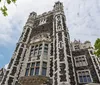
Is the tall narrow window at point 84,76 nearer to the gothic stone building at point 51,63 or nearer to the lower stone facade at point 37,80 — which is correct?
the gothic stone building at point 51,63

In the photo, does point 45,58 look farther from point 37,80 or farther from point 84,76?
point 84,76

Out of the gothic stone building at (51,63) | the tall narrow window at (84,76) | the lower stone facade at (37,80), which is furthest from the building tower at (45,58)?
the tall narrow window at (84,76)

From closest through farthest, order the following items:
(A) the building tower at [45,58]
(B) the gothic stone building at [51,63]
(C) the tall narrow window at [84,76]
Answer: (B) the gothic stone building at [51,63], (A) the building tower at [45,58], (C) the tall narrow window at [84,76]

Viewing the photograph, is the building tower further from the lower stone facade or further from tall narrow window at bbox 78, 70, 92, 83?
tall narrow window at bbox 78, 70, 92, 83

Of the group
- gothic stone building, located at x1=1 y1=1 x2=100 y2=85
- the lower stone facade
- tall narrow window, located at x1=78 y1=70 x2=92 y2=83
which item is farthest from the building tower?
tall narrow window, located at x1=78 y1=70 x2=92 y2=83

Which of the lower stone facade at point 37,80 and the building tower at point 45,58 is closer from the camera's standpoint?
the lower stone facade at point 37,80

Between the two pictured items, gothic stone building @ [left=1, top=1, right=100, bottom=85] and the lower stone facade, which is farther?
gothic stone building @ [left=1, top=1, right=100, bottom=85]

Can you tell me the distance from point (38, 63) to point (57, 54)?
2596 mm

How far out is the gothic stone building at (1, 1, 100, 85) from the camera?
13.7 metres

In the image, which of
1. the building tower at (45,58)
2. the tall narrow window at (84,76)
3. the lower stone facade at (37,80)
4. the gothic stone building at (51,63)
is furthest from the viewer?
the tall narrow window at (84,76)

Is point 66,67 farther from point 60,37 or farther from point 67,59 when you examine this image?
point 60,37

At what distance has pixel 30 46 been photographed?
1911 centimetres

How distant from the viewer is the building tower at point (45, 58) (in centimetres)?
1388

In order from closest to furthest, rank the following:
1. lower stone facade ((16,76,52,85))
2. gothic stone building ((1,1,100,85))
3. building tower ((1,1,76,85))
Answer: lower stone facade ((16,76,52,85)) < gothic stone building ((1,1,100,85)) < building tower ((1,1,76,85))
